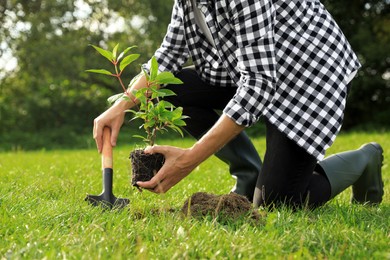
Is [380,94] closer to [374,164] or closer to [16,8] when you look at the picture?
[16,8]

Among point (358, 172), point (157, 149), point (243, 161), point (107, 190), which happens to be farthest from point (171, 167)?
point (358, 172)

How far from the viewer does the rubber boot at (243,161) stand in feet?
11.8

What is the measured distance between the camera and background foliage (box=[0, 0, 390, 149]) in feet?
51.9

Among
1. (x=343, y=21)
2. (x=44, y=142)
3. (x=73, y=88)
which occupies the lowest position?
(x=44, y=142)

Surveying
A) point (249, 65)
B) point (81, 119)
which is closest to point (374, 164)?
point (249, 65)

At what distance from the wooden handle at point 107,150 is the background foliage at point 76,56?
12.5 m

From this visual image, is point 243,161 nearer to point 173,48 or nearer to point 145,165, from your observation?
point 173,48

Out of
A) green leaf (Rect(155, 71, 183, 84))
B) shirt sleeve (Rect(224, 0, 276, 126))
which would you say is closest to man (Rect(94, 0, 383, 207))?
shirt sleeve (Rect(224, 0, 276, 126))

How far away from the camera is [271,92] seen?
Result: 2.66 meters

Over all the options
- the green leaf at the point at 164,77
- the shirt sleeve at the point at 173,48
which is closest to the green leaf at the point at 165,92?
the green leaf at the point at 164,77

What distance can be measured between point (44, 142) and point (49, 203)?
40.8 ft

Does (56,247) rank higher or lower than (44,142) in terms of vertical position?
higher

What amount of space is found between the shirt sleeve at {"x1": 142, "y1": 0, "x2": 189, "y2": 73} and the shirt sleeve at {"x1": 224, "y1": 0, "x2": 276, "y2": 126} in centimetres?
79

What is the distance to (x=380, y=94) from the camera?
54.8 feet
